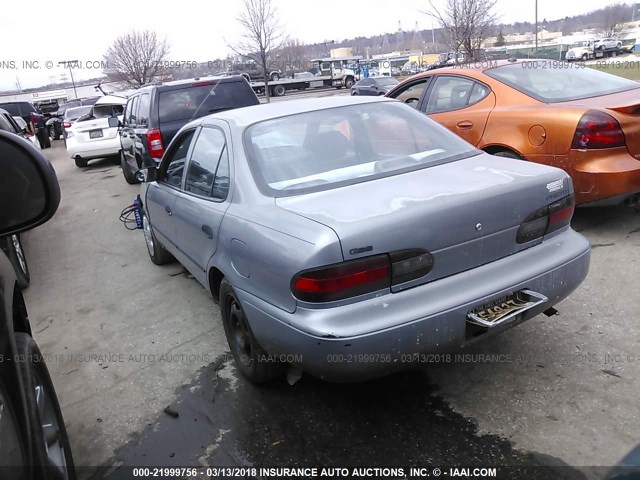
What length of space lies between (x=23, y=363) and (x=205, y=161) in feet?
6.84

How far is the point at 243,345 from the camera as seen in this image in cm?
323

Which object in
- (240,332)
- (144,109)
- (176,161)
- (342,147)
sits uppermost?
(144,109)

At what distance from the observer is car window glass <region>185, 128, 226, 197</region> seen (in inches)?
136

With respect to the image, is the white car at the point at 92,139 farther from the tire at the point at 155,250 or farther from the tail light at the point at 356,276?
the tail light at the point at 356,276

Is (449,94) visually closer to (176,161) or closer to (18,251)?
(176,161)

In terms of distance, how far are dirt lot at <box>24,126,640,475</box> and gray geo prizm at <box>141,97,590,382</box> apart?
0.36 m

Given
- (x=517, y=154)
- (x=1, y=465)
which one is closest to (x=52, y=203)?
(x=1, y=465)

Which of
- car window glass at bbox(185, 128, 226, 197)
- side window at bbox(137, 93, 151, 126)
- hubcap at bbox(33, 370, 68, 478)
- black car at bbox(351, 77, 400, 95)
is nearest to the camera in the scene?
hubcap at bbox(33, 370, 68, 478)

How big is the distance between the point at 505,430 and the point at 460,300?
0.74 m

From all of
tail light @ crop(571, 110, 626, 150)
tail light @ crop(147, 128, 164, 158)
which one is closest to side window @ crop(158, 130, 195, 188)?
tail light @ crop(571, 110, 626, 150)

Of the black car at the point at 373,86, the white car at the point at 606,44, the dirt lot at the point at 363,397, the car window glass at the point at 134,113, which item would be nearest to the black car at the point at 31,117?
the car window glass at the point at 134,113

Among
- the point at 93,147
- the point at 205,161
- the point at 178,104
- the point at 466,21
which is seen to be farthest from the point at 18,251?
the point at 466,21

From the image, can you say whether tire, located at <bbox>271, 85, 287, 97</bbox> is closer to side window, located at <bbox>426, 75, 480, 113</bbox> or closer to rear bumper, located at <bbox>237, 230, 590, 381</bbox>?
side window, located at <bbox>426, 75, 480, 113</bbox>

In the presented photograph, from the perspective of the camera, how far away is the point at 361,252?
7.58ft
